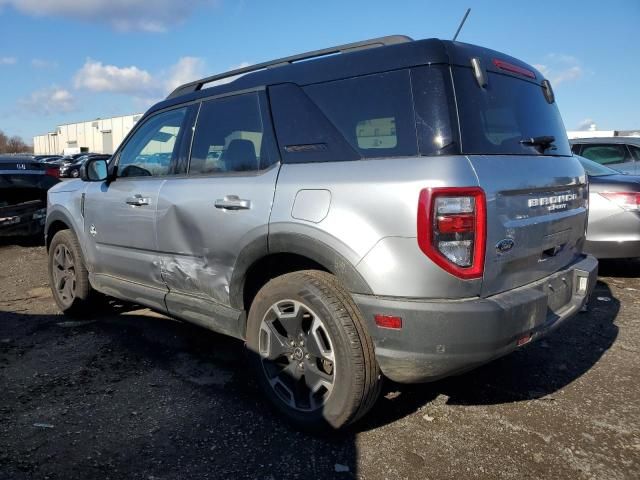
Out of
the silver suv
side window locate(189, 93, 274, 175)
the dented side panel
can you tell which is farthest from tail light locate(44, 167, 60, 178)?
side window locate(189, 93, 274, 175)

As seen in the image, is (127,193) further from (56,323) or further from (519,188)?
(519,188)

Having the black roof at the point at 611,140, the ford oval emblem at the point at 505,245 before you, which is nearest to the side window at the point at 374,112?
the ford oval emblem at the point at 505,245

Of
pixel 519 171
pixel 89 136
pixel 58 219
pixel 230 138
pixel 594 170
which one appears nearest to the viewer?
pixel 519 171

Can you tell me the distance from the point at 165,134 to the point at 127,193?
54cm

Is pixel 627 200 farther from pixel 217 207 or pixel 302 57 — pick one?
pixel 217 207

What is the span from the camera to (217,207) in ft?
10.0

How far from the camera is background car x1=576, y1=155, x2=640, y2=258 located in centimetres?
539

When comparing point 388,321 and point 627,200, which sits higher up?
point 627,200

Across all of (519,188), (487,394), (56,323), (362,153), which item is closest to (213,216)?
(362,153)

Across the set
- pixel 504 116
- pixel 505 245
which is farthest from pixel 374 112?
pixel 505 245

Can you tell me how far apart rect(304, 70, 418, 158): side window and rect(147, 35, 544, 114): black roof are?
66 millimetres

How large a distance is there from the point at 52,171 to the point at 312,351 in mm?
7482

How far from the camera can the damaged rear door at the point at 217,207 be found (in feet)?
9.52

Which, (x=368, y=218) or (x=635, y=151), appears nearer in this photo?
(x=368, y=218)
